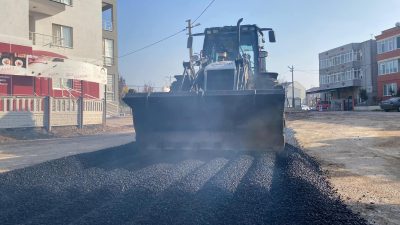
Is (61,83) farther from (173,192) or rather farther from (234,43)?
(173,192)

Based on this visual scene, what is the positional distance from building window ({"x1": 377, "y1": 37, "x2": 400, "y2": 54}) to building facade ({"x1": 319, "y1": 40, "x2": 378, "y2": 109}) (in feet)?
21.0

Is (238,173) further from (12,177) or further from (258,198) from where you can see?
(12,177)

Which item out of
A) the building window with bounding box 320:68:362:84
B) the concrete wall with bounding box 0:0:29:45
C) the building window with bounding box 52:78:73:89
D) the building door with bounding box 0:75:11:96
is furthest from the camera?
the building window with bounding box 320:68:362:84

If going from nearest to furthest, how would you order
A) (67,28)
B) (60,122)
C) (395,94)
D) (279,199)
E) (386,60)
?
(279,199) < (60,122) < (67,28) < (395,94) < (386,60)

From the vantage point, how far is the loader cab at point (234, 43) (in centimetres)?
1092

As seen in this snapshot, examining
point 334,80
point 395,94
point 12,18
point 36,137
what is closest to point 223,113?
point 36,137

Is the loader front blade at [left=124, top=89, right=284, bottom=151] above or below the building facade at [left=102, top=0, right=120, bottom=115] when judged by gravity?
below

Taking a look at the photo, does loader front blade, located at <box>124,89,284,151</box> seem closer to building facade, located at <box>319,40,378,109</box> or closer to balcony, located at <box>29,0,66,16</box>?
balcony, located at <box>29,0,66,16</box>

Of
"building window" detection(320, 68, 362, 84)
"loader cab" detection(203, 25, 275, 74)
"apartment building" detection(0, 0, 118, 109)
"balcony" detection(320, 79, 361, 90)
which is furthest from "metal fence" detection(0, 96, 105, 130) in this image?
"building window" detection(320, 68, 362, 84)

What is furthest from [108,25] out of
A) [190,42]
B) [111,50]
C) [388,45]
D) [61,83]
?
[388,45]

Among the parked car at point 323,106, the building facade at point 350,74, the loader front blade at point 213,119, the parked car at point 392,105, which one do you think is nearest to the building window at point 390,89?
the building facade at point 350,74

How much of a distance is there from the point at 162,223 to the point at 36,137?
13480 millimetres

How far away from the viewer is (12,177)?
654 centimetres

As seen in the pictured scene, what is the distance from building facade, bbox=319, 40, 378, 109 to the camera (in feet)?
190
